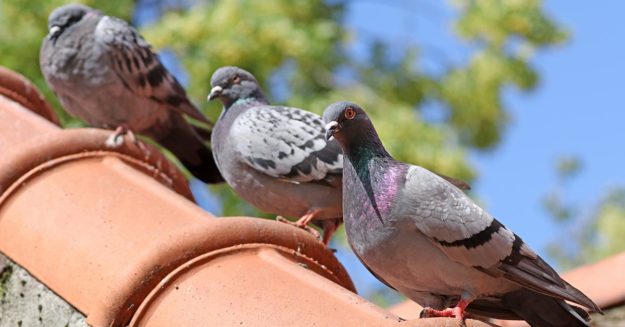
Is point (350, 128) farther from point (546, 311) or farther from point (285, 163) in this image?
point (285, 163)

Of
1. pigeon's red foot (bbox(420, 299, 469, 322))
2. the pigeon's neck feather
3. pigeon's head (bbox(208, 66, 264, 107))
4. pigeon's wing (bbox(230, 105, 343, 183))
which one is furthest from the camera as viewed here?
pigeon's head (bbox(208, 66, 264, 107))

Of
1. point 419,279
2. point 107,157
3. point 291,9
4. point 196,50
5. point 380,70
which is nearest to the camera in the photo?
point 419,279

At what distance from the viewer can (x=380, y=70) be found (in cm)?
1284

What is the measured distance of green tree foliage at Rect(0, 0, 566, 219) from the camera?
10000mm

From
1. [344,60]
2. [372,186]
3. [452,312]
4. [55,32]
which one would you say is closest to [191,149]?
[55,32]

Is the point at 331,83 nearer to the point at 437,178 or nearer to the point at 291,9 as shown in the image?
the point at 291,9

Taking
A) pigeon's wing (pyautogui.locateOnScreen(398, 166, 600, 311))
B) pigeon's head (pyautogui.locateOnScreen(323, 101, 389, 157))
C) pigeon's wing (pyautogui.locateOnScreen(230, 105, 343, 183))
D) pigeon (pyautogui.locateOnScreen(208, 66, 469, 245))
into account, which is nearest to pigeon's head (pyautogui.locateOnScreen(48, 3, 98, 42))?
pigeon (pyautogui.locateOnScreen(208, 66, 469, 245))

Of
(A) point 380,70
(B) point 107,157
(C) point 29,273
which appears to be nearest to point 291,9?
(A) point 380,70

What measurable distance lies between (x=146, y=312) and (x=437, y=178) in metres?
1.09

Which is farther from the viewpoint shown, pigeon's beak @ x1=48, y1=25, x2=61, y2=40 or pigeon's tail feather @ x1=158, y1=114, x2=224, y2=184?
pigeon's beak @ x1=48, y1=25, x2=61, y2=40

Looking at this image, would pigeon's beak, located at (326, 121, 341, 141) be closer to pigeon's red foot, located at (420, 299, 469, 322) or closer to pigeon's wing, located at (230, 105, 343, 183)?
pigeon's red foot, located at (420, 299, 469, 322)

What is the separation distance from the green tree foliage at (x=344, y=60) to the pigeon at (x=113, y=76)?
2.93m

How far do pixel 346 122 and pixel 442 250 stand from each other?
0.59 meters

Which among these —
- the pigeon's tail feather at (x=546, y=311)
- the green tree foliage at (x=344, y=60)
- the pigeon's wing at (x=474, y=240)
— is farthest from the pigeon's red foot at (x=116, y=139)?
the green tree foliage at (x=344, y=60)
